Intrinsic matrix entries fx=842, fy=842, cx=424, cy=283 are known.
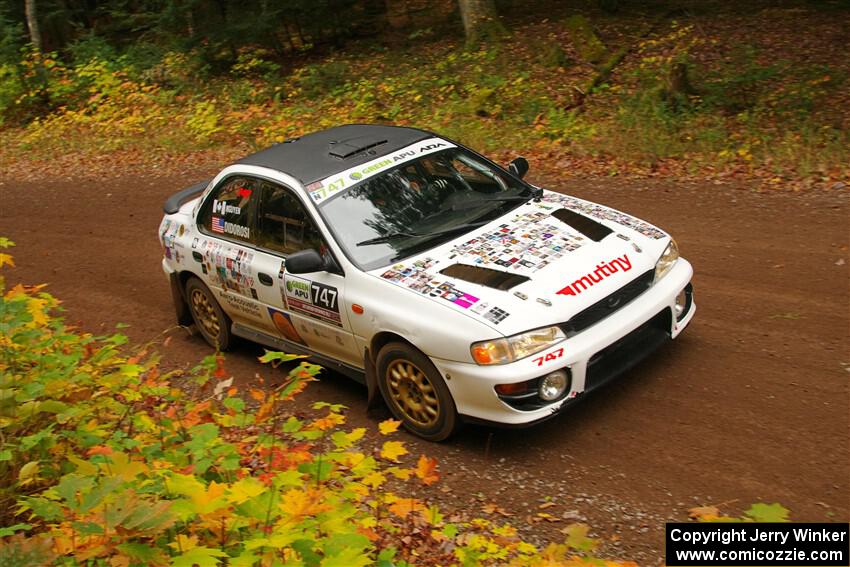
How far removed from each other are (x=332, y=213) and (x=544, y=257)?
5.59 feet

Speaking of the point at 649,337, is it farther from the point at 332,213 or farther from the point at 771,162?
the point at 771,162

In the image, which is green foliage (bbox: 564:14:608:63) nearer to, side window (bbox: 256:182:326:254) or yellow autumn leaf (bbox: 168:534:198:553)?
side window (bbox: 256:182:326:254)

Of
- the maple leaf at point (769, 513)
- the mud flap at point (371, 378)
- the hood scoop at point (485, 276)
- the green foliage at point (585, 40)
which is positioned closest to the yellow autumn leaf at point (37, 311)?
the mud flap at point (371, 378)

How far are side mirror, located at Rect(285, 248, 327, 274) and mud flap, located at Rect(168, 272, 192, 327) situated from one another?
2.47 meters

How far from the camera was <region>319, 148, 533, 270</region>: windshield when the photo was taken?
6359 mm

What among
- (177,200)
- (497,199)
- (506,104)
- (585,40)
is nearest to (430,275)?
(497,199)

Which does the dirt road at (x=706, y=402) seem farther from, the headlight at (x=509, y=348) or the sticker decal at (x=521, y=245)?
the sticker decal at (x=521, y=245)

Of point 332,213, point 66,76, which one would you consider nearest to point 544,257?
point 332,213

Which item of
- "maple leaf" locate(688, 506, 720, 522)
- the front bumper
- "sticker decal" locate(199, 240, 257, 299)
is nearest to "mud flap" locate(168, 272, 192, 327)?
"sticker decal" locate(199, 240, 257, 299)

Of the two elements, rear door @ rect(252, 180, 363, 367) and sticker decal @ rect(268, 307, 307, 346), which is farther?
sticker decal @ rect(268, 307, 307, 346)

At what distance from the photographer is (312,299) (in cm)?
656

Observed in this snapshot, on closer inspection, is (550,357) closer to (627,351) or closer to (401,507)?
(627,351)

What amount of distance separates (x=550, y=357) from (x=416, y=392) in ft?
3.52

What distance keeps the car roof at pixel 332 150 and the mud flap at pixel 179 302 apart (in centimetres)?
159
